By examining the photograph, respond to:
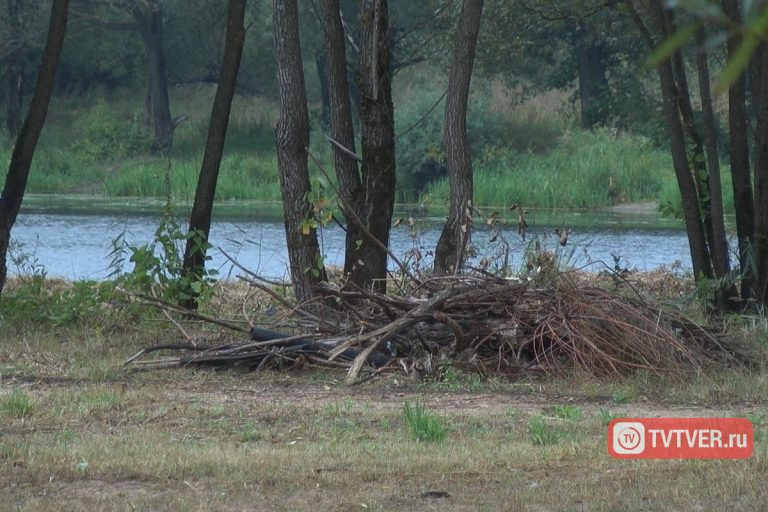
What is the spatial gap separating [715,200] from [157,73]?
35288 millimetres

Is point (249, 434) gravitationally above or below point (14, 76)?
below

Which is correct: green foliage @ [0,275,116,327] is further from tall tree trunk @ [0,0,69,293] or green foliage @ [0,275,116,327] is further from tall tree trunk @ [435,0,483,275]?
tall tree trunk @ [435,0,483,275]

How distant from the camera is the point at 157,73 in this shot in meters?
44.8

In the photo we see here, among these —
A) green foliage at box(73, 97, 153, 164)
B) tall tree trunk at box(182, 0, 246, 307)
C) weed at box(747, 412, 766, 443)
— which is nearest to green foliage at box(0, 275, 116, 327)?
tall tree trunk at box(182, 0, 246, 307)

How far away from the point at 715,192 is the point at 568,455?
6.43 meters

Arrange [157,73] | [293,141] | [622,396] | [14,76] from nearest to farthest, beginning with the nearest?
[622,396]
[293,141]
[14,76]
[157,73]

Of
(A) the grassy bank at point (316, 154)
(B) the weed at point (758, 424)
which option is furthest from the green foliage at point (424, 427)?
(A) the grassy bank at point (316, 154)

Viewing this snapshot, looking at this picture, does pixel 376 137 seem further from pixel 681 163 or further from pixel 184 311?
pixel 681 163

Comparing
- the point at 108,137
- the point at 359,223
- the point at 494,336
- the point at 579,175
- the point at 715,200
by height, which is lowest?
the point at 494,336

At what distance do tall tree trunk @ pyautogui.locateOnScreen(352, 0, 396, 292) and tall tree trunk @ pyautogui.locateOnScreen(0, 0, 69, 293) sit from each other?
2.93 m

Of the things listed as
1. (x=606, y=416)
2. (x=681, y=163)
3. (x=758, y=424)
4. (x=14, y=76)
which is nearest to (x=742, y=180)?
(x=681, y=163)

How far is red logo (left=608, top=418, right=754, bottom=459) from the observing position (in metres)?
6.20

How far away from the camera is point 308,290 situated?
11.6 m

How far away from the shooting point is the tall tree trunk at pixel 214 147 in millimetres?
12117
